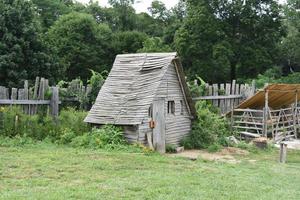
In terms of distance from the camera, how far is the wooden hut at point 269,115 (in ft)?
74.4

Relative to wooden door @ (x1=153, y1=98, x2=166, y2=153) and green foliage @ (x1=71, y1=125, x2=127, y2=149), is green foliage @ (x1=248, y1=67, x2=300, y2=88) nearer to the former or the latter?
wooden door @ (x1=153, y1=98, x2=166, y2=153)

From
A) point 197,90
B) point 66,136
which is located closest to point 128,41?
point 197,90

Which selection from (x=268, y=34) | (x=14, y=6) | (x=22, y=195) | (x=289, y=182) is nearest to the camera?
(x=22, y=195)

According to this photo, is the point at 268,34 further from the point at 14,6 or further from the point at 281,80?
the point at 14,6

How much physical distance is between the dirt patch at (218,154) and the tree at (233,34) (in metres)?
23.0

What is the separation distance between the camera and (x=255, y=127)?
2303 centimetres

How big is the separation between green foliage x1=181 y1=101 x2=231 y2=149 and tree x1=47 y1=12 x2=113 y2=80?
20.0 metres

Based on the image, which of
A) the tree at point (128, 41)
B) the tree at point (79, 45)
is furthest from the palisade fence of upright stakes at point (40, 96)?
the tree at point (128, 41)

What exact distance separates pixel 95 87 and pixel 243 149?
658cm

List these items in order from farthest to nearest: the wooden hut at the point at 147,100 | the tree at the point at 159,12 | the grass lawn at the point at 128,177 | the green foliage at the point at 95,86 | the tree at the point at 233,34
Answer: the tree at the point at 159,12 → the tree at the point at 233,34 → the green foliage at the point at 95,86 → the wooden hut at the point at 147,100 → the grass lawn at the point at 128,177

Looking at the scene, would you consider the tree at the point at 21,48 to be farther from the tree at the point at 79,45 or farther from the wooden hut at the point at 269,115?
the wooden hut at the point at 269,115

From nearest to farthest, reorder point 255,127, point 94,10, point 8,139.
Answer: point 8,139 < point 255,127 < point 94,10

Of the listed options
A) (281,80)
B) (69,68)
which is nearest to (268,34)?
(281,80)

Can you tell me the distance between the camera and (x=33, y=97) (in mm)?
17078
